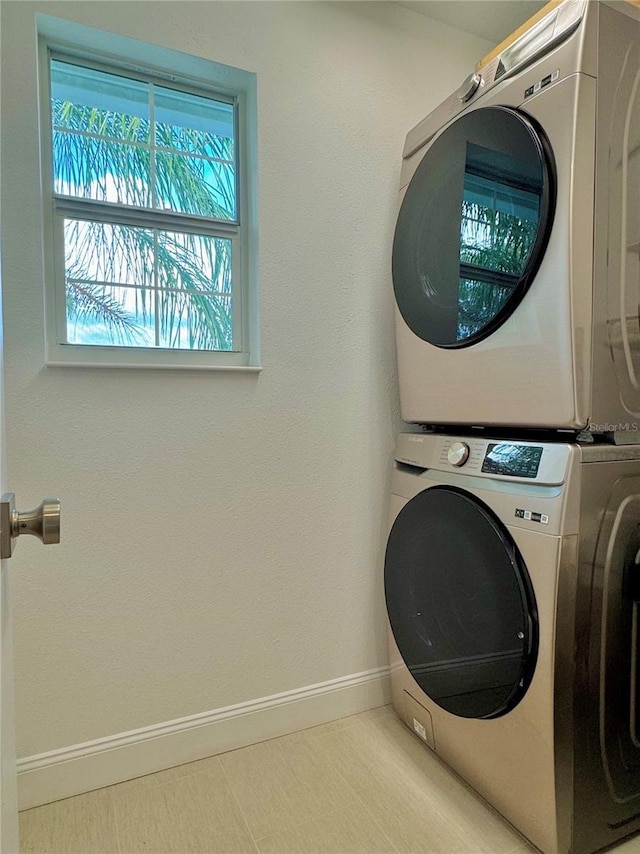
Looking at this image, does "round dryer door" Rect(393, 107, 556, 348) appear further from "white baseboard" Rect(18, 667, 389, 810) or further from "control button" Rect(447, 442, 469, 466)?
"white baseboard" Rect(18, 667, 389, 810)

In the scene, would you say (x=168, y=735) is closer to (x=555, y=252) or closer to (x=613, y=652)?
(x=613, y=652)

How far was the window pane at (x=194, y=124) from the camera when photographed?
157cm

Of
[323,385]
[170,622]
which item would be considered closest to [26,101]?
[323,385]

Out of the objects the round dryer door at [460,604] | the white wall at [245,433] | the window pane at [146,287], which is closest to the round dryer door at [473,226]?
the white wall at [245,433]

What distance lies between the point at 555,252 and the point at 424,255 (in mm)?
456

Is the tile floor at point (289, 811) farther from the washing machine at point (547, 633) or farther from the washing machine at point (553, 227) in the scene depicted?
the washing machine at point (553, 227)

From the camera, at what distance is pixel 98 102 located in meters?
1.50

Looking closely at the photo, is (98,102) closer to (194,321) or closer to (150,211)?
(150,211)

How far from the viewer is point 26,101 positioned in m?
1.28

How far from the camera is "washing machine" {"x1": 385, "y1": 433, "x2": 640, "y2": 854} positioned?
1.08 metres

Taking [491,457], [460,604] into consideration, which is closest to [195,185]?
[491,457]

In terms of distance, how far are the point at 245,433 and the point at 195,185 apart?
2.68ft

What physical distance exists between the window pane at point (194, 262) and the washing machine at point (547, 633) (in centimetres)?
93

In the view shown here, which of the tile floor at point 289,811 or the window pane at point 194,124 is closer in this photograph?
the tile floor at point 289,811
